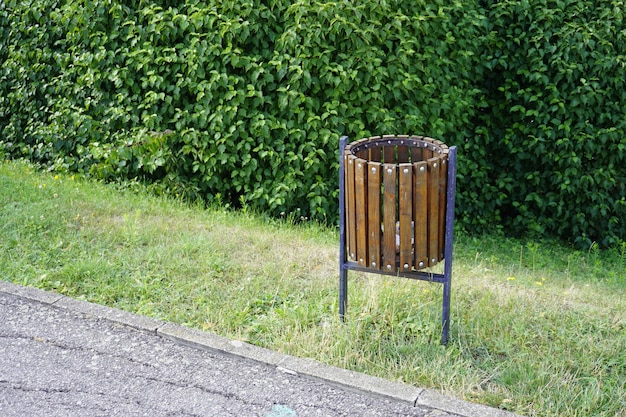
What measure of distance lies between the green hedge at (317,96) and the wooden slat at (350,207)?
8.68 feet

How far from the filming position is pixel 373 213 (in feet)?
13.3

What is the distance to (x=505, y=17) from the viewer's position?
787 cm

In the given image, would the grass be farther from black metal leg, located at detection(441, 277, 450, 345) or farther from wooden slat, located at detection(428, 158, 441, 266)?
wooden slat, located at detection(428, 158, 441, 266)

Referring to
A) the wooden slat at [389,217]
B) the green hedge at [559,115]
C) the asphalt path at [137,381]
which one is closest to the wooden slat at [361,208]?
the wooden slat at [389,217]

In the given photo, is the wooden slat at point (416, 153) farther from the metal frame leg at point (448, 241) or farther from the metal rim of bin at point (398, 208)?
the metal frame leg at point (448, 241)

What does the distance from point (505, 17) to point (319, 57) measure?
2.28 m

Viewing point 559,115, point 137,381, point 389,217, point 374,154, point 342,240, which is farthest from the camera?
point 559,115

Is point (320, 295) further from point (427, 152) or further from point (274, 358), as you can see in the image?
point (427, 152)

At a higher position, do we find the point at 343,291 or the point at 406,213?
the point at 406,213

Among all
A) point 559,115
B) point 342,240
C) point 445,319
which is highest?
point 559,115

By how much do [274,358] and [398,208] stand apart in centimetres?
103

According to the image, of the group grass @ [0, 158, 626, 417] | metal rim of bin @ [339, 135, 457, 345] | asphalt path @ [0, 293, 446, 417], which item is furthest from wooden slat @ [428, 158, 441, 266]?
asphalt path @ [0, 293, 446, 417]

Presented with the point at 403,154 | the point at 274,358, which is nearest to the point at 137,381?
the point at 274,358

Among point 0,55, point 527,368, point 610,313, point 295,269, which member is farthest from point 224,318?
point 0,55
